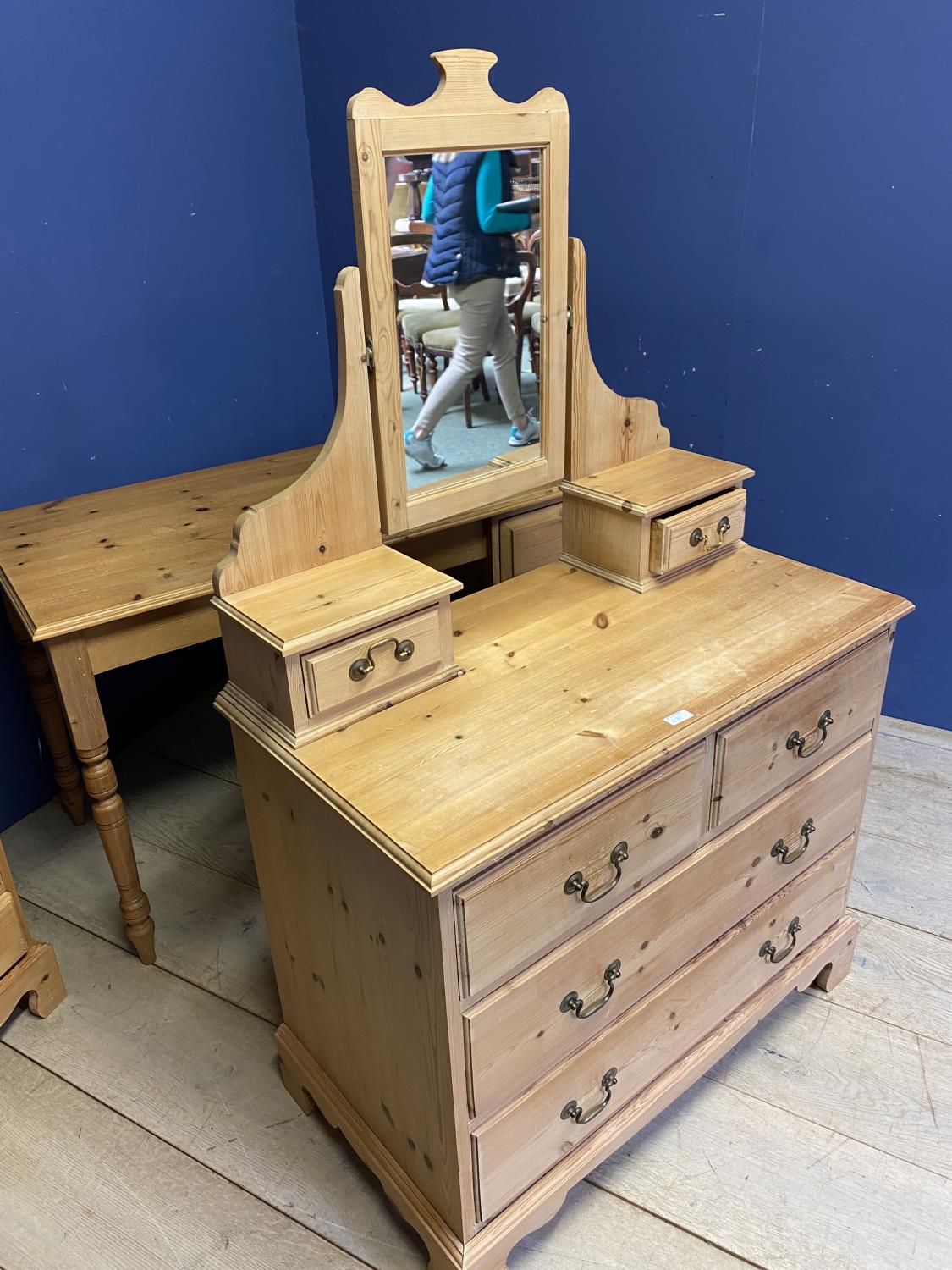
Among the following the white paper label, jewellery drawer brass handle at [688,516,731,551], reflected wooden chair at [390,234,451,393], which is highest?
reflected wooden chair at [390,234,451,393]

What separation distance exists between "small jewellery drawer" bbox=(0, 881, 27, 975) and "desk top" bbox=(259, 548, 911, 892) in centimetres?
80

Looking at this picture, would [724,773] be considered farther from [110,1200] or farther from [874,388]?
[874,388]

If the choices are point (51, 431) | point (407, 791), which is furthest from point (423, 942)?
point (51, 431)

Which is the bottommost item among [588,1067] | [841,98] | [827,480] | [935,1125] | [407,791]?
[935,1125]

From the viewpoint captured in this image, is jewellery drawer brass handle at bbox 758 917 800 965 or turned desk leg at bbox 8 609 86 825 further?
turned desk leg at bbox 8 609 86 825

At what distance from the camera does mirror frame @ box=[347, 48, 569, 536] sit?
1.12 meters

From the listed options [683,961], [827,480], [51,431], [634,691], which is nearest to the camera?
[634,691]

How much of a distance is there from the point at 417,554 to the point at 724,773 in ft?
2.42

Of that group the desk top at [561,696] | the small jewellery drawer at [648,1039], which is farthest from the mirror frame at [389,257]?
the small jewellery drawer at [648,1039]

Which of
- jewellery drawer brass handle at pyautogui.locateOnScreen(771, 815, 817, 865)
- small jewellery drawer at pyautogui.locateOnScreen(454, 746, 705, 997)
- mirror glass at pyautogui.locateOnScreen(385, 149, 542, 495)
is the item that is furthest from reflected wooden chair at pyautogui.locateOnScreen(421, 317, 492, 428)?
jewellery drawer brass handle at pyautogui.locateOnScreen(771, 815, 817, 865)

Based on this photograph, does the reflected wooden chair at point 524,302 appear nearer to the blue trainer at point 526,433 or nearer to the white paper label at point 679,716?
the blue trainer at point 526,433

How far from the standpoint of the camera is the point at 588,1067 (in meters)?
1.27

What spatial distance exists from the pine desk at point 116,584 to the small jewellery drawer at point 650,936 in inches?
24.3

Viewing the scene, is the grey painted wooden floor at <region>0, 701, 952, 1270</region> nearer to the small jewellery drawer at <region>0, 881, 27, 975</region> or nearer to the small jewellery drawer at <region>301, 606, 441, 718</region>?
the small jewellery drawer at <region>0, 881, 27, 975</region>
